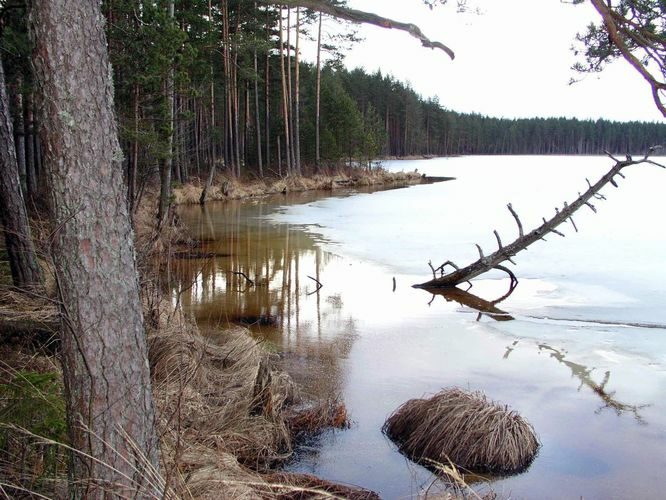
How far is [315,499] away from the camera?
326 cm

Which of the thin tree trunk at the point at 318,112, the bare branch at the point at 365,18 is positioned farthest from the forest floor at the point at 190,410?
the thin tree trunk at the point at 318,112

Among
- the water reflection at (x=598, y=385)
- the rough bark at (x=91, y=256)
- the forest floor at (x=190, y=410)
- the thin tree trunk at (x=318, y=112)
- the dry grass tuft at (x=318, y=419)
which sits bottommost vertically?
the water reflection at (x=598, y=385)

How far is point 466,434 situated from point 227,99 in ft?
91.1

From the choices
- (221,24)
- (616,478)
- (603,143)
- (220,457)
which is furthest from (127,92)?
(603,143)

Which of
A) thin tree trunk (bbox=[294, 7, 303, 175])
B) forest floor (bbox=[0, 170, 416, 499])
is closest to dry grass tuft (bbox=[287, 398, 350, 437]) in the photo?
forest floor (bbox=[0, 170, 416, 499])

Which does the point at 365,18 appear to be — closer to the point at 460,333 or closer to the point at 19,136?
the point at 460,333

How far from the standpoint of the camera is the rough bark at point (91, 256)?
250 centimetres

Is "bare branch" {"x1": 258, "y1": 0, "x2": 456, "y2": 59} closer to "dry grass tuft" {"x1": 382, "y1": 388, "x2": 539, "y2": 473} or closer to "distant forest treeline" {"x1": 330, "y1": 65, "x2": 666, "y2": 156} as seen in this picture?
"dry grass tuft" {"x1": 382, "y1": 388, "x2": 539, "y2": 473}

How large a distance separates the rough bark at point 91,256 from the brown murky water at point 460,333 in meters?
2.61

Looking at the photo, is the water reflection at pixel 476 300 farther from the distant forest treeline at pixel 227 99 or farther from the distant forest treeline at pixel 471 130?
the distant forest treeline at pixel 471 130

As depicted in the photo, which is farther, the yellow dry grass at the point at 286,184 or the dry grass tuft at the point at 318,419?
the yellow dry grass at the point at 286,184

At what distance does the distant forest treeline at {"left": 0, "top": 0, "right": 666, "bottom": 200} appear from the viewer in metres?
11.4

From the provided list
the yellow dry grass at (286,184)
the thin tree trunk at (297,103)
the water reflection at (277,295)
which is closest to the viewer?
the water reflection at (277,295)

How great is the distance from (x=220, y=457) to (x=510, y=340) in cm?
553
